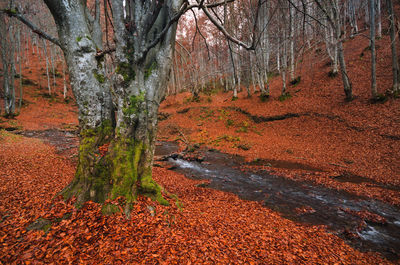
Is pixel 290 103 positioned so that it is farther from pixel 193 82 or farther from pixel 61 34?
pixel 61 34

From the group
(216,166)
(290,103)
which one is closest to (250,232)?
(216,166)

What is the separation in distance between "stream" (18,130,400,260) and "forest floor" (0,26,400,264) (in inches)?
14.9

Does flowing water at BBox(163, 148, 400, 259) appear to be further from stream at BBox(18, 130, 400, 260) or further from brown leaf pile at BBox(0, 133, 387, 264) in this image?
brown leaf pile at BBox(0, 133, 387, 264)

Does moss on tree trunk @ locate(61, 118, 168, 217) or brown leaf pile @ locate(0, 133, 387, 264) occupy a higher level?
moss on tree trunk @ locate(61, 118, 168, 217)

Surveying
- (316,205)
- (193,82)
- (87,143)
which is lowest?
(316,205)

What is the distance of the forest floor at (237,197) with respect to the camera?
8.09ft

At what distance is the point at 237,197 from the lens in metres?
5.84

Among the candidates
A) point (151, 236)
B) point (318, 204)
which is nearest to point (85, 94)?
point (151, 236)

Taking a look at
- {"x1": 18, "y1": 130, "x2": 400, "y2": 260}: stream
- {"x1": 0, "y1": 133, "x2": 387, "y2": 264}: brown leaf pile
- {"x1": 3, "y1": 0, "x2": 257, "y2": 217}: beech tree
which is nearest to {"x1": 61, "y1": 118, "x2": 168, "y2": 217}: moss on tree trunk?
{"x1": 3, "y1": 0, "x2": 257, "y2": 217}: beech tree

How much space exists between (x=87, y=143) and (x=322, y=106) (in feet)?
50.0

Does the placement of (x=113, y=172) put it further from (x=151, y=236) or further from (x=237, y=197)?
(x=237, y=197)

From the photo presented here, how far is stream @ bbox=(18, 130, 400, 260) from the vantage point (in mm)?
4066

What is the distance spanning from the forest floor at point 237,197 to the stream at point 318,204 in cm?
38

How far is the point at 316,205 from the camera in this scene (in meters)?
5.44
